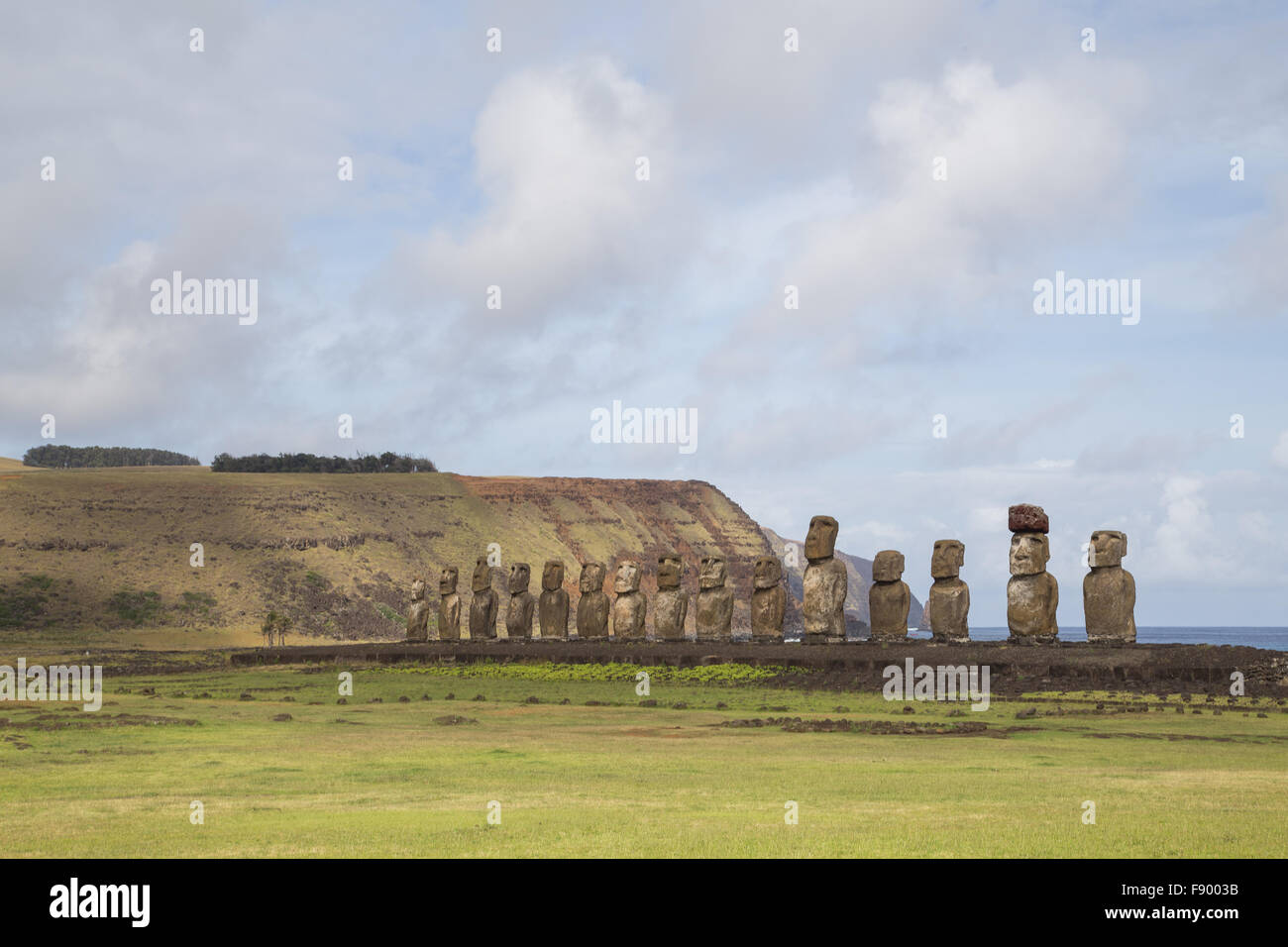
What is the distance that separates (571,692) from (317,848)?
20.7 metres

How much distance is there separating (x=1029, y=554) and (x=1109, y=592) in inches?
78.2

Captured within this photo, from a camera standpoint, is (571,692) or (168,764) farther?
(571,692)

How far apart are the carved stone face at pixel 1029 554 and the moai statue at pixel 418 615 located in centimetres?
2587

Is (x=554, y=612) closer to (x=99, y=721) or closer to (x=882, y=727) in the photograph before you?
(x=99, y=721)

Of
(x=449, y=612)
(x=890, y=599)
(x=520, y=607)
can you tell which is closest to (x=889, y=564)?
(x=890, y=599)

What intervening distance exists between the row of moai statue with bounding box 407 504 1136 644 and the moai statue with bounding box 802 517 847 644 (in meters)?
0.03

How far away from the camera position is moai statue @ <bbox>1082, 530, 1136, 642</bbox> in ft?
99.3

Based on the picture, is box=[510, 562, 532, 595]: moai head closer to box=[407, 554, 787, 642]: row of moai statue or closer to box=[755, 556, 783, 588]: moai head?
box=[407, 554, 787, 642]: row of moai statue

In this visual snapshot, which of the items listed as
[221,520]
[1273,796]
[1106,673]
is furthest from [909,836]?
[221,520]

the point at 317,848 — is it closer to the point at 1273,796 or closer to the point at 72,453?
the point at 1273,796

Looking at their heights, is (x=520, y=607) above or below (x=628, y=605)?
below

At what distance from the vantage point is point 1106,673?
27500mm

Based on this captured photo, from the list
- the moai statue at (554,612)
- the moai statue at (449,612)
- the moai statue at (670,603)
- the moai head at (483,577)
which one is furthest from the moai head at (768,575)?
the moai statue at (449,612)

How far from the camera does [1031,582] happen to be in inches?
1247
